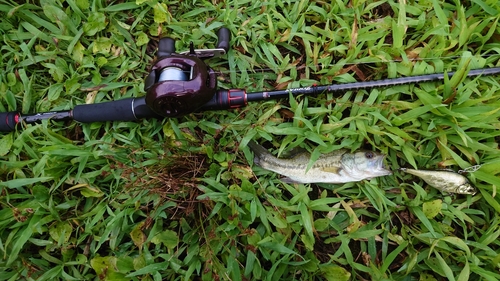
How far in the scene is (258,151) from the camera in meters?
2.91

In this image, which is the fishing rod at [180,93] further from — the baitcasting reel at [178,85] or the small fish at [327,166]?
the small fish at [327,166]

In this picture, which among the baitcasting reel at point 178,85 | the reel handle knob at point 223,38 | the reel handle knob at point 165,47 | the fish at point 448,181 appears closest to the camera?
the baitcasting reel at point 178,85

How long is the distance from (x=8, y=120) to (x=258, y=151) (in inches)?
78.0

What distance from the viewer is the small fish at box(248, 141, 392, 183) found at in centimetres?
280

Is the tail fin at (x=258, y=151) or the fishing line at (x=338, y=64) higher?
the fishing line at (x=338, y=64)

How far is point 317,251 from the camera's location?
2.91 m

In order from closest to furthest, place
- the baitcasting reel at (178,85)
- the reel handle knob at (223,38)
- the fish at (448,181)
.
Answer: the baitcasting reel at (178,85)
the fish at (448,181)
the reel handle knob at (223,38)

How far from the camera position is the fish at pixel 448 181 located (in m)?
2.72

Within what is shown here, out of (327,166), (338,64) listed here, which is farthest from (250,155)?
(338,64)

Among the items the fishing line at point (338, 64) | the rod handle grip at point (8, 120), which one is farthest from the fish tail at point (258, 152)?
the rod handle grip at point (8, 120)

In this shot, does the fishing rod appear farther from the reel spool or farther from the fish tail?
the fish tail

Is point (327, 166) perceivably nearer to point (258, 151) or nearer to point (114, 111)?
point (258, 151)

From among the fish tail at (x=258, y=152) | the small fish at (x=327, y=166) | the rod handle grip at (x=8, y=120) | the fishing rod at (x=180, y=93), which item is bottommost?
the small fish at (x=327, y=166)

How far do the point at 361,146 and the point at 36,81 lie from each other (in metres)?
2.82
